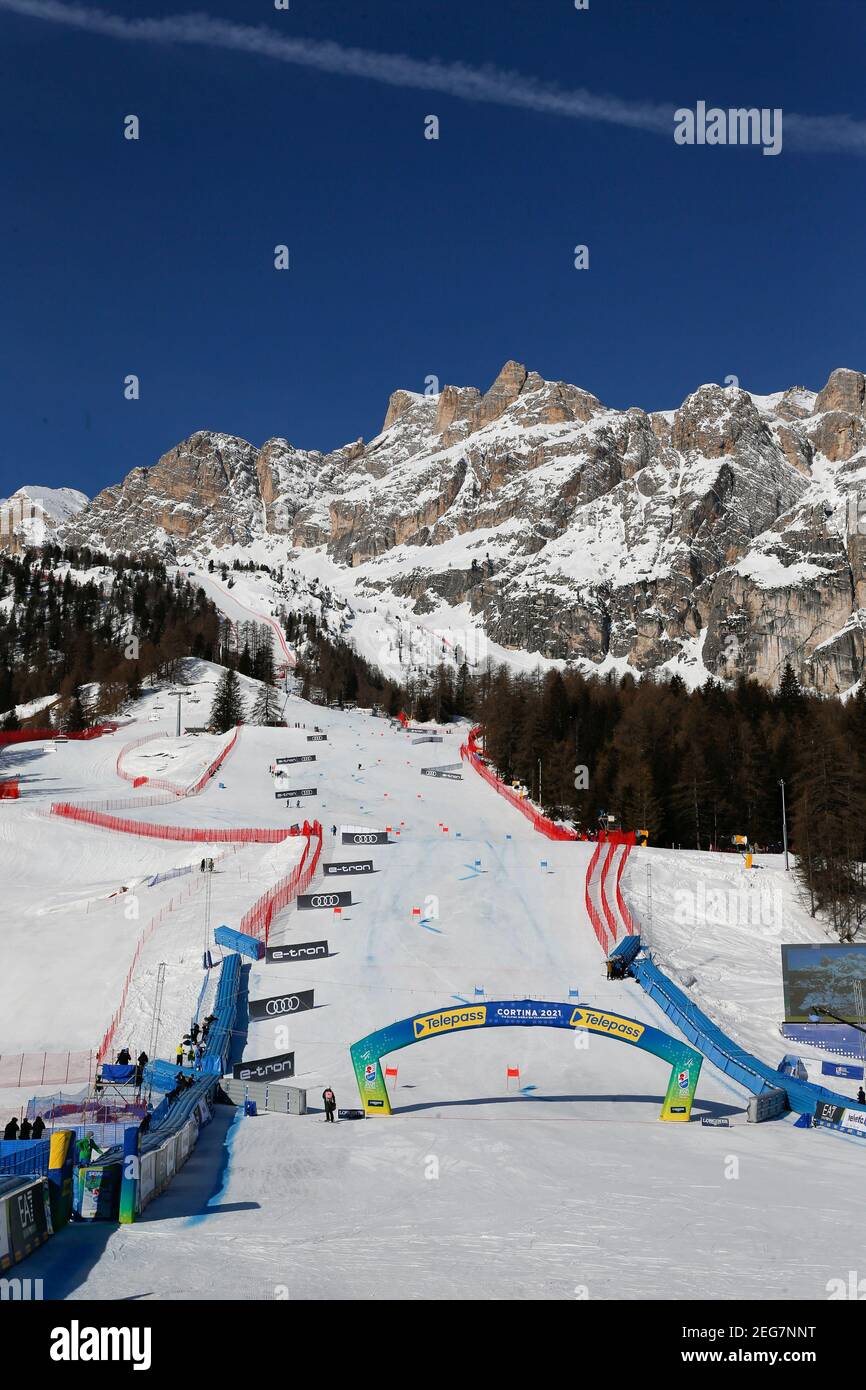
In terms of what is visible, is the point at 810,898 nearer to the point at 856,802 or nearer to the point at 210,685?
the point at 856,802

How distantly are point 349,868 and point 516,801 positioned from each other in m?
22.0

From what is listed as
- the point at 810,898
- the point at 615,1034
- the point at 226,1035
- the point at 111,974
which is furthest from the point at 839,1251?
the point at 810,898

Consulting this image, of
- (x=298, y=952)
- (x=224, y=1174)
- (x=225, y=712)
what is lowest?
(x=298, y=952)

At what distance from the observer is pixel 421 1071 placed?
22.9 metres

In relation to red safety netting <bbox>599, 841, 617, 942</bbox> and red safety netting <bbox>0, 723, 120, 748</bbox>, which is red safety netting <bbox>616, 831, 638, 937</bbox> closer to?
red safety netting <bbox>599, 841, 617, 942</bbox>

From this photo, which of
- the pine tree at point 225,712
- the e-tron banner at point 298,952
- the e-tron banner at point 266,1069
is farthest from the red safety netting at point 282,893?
the pine tree at point 225,712

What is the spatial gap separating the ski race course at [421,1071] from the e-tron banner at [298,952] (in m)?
0.54

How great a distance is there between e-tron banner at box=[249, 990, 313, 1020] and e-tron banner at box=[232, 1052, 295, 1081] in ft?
12.8

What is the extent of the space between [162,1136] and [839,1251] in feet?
28.5

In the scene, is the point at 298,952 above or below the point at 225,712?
below

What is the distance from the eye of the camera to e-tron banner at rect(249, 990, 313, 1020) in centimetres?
2664

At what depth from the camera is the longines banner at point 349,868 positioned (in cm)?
4131

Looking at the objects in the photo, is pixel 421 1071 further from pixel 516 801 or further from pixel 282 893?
pixel 516 801

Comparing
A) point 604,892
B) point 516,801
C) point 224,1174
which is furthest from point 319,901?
point 516,801
